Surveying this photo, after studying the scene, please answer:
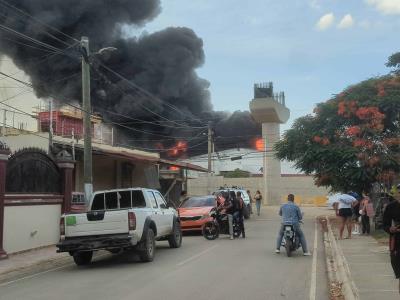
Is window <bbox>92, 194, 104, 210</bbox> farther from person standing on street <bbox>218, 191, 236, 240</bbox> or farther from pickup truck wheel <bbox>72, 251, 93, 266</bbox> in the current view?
person standing on street <bbox>218, 191, 236, 240</bbox>

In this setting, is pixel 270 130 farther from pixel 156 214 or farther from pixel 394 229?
pixel 394 229

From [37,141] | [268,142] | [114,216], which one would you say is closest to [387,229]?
[114,216]

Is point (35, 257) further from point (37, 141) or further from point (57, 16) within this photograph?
point (57, 16)

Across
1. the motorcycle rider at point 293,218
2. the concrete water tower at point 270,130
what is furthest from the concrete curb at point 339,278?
the concrete water tower at point 270,130

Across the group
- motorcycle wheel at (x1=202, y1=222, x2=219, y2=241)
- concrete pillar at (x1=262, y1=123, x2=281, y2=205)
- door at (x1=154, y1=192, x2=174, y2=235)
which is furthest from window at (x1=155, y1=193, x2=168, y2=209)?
concrete pillar at (x1=262, y1=123, x2=281, y2=205)

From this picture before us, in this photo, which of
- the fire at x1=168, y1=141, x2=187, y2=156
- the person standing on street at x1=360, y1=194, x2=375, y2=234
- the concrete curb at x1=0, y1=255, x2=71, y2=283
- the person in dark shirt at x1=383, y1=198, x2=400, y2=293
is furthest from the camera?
the fire at x1=168, y1=141, x2=187, y2=156

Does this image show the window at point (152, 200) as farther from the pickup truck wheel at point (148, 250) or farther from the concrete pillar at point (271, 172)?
the concrete pillar at point (271, 172)

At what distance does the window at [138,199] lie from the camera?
14219mm

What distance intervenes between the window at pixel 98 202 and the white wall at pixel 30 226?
2222 millimetres

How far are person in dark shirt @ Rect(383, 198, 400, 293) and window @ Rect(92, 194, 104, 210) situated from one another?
9119 mm

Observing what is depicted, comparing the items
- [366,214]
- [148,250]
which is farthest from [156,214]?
[366,214]

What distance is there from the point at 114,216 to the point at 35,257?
309 cm

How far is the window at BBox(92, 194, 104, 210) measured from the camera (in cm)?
1453

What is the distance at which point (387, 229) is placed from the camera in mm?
6695
